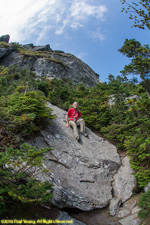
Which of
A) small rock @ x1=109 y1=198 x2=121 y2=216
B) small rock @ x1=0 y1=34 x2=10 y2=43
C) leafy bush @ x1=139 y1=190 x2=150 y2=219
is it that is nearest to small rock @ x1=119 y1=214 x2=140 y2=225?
leafy bush @ x1=139 y1=190 x2=150 y2=219

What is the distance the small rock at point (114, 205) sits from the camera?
5.69 m

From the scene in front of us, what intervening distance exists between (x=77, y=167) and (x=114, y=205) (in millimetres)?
1943

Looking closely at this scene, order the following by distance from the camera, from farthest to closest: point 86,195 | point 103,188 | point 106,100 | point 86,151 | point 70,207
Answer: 1. point 106,100
2. point 86,151
3. point 103,188
4. point 86,195
5. point 70,207

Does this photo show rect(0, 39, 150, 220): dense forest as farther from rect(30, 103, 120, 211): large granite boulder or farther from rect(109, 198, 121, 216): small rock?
rect(109, 198, 121, 216): small rock

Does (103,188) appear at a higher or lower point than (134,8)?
lower

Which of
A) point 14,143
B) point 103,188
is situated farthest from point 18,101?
point 103,188

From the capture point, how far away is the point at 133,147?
689 cm

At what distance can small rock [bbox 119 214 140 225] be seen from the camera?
4988 mm

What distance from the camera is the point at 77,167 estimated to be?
6883 millimetres

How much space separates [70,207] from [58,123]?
14.8ft

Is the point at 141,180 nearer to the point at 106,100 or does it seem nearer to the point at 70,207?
the point at 70,207

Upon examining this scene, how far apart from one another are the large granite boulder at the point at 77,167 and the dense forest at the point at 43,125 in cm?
52

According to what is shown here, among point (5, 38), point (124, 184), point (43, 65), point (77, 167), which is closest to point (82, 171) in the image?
point (77, 167)

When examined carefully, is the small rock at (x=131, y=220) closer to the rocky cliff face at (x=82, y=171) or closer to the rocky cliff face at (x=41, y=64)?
the rocky cliff face at (x=82, y=171)
